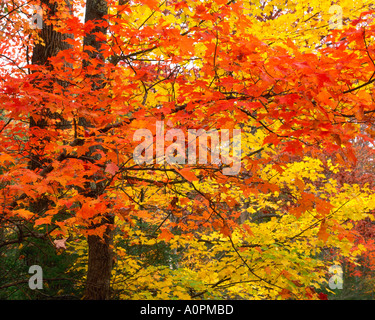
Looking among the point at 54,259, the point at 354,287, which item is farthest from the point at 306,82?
the point at 354,287

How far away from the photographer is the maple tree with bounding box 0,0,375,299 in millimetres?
2410

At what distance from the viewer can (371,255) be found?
38.7 ft

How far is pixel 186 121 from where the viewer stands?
2.93 meters

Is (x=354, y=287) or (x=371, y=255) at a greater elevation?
(x=371, y=255)

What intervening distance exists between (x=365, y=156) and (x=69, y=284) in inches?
559

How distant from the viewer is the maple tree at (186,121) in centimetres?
241
